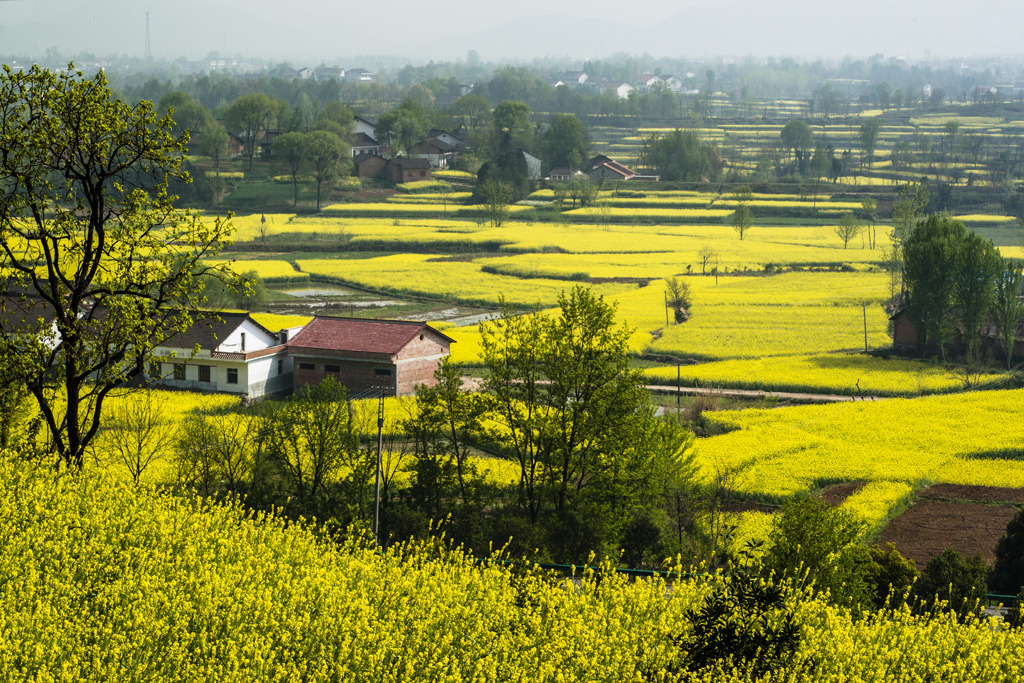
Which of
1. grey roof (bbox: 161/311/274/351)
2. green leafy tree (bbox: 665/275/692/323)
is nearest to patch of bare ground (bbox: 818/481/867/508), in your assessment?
grey roof (bbox: 161/311/274/351)

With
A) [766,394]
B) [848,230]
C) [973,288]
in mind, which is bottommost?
[766,394]

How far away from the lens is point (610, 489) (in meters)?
25.6

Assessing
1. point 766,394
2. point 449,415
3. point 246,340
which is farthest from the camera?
point 766,394

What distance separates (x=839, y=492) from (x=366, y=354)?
1791cm

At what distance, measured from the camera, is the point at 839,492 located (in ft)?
98.9

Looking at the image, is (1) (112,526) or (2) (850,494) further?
(2) (850,494)

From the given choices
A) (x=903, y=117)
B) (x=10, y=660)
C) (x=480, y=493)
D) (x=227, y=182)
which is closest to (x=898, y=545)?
(x=480, y=493)

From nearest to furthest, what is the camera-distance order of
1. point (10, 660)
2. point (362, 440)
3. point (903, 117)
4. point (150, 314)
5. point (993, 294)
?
1. point (10, 660)
2. point (150, 314)
3. point (362, 440)
4. point (993, 294)
5. point (903, 117)

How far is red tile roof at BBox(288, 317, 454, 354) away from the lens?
40031mm

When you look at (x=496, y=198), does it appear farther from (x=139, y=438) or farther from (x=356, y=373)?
(x=139, y=438)

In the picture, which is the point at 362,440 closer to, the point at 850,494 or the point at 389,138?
the point at 850,494

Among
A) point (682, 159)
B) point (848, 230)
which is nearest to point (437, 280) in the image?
point (848, 230)

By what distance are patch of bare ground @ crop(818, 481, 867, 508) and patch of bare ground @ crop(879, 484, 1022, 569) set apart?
1.66 metres

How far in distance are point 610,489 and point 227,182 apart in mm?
94353
